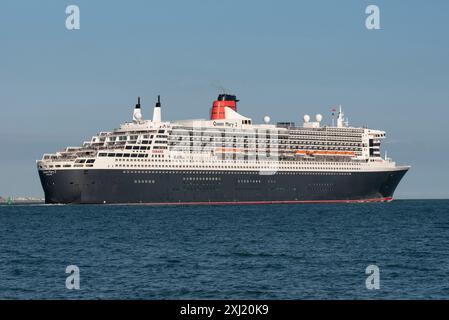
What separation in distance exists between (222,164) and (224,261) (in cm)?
7741

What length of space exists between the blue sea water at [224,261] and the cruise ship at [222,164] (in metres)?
40.1

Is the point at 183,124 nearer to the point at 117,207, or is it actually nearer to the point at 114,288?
the point at 117,207

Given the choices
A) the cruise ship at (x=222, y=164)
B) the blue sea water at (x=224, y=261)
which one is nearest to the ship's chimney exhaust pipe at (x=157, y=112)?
the cruise ship at (x=222, y=164)

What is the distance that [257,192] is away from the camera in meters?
116

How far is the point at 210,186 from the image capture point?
11231 centimetres

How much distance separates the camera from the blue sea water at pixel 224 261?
28406 millimetres

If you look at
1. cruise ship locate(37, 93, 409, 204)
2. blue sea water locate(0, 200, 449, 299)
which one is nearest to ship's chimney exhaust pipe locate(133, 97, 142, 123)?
cruise ship locate(37, 93, 409, 204)

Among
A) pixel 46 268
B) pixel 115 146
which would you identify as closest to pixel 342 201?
pixel 115 146

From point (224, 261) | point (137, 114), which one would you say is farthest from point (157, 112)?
point (224, 261)

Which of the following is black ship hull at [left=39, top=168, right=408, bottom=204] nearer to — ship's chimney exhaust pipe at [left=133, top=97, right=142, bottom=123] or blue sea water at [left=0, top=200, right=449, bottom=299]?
ship's chimney exhaust pipe at [left=133, top=97, right=142, bottom=123]

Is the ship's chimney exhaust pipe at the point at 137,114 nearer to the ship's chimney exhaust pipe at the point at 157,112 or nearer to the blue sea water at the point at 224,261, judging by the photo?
the ship's chimney exhaust pipe at the point at 157,112

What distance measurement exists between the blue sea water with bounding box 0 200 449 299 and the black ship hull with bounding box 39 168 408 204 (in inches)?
1532

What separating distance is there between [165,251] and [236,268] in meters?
8.61

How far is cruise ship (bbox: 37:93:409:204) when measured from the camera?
4107 inches
